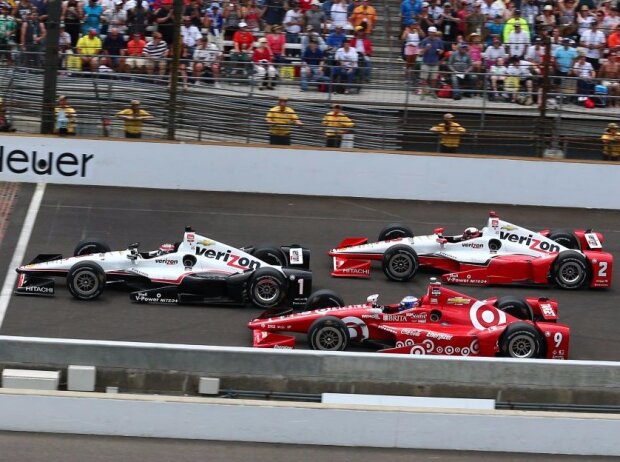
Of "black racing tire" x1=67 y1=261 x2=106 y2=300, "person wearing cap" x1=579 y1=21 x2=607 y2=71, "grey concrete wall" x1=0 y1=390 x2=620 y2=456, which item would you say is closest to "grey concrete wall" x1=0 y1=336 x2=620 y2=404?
"grey concrete wall" x1=0 y1=390 x2=620 y2=456

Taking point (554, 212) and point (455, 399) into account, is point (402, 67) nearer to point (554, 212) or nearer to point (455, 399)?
point (554, 212)

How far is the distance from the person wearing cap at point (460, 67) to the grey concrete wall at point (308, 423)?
1295cm

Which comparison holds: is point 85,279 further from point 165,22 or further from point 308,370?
point 165,22

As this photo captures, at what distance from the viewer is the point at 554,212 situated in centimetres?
2125

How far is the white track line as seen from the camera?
15.9 m

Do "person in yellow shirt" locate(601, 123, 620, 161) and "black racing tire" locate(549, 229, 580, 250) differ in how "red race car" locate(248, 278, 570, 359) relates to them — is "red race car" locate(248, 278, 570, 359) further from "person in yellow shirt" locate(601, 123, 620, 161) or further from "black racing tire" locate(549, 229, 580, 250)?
"person in yellow shirt" locate(601, 123, 620, 161)

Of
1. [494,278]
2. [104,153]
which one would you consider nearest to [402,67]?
[104,153]

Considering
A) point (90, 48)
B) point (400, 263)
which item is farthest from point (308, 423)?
point (90, 48)

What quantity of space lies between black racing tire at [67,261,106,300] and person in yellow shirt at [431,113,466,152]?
8.43m

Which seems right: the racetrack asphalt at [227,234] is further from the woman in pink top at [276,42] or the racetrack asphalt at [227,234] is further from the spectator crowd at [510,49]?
the woman in pink top at [276,42]

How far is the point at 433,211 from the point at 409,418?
9.65 meters

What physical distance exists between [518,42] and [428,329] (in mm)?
11715

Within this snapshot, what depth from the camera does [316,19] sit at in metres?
25.1

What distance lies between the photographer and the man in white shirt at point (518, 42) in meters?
24.4
